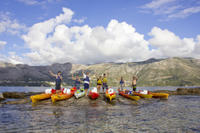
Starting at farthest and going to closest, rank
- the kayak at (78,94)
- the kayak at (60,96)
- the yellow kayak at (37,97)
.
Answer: the kayak at (78,94), the yellow kayak at (37,97), the kayak at (60,96)

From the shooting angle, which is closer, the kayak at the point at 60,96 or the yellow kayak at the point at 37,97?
the kayak at the point at 60,96

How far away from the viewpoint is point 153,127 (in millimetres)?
12836

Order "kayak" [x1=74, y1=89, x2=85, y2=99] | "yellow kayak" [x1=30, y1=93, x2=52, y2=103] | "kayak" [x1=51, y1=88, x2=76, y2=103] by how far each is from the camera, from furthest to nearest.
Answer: "kayak" [x1=74, y1=89, x2=85, y2=99], "yellow kayak" [x1=30, y1=93, x2=52, y2=103], "kayak" [x1=51, y1=88, x2=76, y2=103]

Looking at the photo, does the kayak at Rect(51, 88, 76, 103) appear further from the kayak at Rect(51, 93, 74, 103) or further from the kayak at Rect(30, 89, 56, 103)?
the kayak at Rect(30, 89, 56, 103)

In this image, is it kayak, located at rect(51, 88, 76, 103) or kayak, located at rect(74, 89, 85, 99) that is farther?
kayak, located at rect(74, 89, 85, 99)

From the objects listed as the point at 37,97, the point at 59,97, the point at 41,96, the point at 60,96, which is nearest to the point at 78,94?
the point at 60,96

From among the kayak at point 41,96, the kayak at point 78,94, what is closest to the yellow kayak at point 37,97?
the kayak at point 41,96

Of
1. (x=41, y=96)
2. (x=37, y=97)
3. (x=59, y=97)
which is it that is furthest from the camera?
(x=41, y=96)

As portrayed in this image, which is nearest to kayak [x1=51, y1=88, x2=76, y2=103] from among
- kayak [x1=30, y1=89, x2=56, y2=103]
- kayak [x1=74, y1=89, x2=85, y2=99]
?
kayak [x1=74, y1=89, x2=85, y2=99]

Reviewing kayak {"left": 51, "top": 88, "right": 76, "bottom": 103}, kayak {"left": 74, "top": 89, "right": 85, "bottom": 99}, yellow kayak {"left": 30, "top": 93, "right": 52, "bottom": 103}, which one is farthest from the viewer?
kayak {"left": 74, "top": 89, "right": 85, "bottom": 99}

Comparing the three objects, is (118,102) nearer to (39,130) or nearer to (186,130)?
(186,130)

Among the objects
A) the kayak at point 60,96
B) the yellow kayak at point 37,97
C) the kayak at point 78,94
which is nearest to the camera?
the kayak at point 60,96

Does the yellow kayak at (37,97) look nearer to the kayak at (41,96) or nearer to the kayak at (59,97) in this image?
the kayak at (41,96)

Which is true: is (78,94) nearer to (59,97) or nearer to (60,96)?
(60,96)
